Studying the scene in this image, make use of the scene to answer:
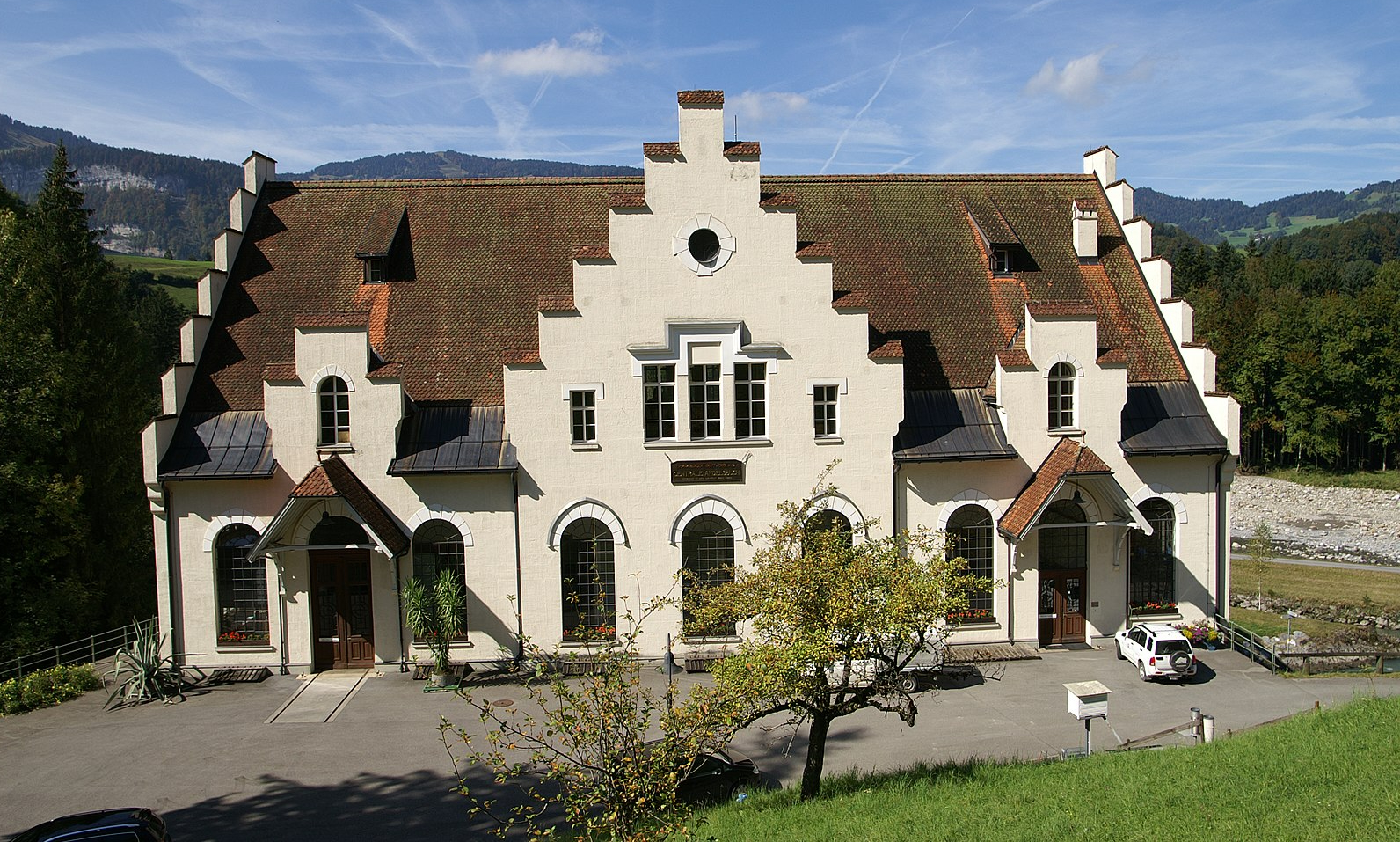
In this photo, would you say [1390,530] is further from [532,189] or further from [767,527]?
[532,189]

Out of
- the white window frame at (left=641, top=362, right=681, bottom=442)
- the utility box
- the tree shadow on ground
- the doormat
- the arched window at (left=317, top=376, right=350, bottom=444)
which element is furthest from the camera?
the white window frame at (left=641, top=362, right=681, bottom=442)

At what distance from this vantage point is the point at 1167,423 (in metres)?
27.6

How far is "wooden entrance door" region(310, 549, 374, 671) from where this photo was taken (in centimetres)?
2591

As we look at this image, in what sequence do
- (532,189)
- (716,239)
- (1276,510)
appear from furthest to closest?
(1276,510) → (532,189) → (716,239)

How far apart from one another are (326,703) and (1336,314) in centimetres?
9463

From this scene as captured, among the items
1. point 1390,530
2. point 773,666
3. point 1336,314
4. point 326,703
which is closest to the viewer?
point 773,666

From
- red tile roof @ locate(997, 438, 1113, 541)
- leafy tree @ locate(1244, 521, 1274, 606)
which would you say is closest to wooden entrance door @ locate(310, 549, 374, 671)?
red tile roof @ locate(997, 438, 1113, 541)

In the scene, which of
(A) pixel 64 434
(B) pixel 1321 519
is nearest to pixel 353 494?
(A) pixel 64 434

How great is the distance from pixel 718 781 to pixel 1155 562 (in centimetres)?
1657

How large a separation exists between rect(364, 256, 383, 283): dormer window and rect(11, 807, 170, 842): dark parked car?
669 inches

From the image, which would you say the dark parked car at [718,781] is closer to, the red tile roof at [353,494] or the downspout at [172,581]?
the red tile roof at [353,494]

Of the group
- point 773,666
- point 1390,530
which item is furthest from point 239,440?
point 1390,530

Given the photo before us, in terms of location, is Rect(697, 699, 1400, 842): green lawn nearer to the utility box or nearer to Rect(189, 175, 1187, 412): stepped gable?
the utility box

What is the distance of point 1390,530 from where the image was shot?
6253 centimetres
